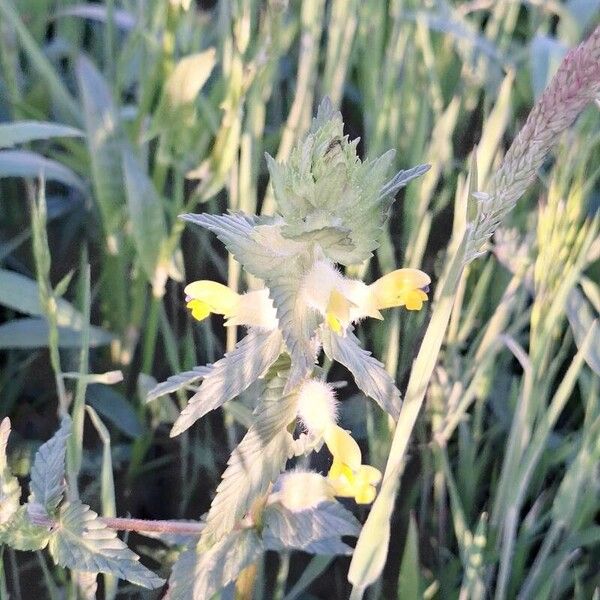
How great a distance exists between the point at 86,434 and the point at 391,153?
20.2 inches

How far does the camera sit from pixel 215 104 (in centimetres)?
90

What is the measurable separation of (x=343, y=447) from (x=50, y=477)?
0.57 ft

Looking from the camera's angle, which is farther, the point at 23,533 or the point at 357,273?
the point at 357,273

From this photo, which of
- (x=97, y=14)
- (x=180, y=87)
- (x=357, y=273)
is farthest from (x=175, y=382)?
(x=97, y=14)

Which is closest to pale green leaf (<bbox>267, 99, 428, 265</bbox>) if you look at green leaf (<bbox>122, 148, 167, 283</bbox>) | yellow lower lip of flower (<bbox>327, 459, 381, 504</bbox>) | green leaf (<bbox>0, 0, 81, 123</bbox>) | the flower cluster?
the flower cluster

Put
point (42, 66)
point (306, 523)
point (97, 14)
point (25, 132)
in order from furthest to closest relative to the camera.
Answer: point (97, 14) < point (42, 66) < point (25, 132) < point (306, 523)

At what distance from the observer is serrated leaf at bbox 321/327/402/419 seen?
16.1 inches

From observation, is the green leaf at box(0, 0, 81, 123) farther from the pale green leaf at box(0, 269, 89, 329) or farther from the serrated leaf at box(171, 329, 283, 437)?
the serrated leaf at box(171, 329, 283, 437)

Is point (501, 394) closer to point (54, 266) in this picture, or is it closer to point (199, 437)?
point (199, 437)

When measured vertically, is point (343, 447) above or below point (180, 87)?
below

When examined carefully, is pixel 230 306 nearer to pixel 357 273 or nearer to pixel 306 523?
pixel 306 523

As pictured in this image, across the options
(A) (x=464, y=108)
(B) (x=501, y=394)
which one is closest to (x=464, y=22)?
(A) (x=464, y=108)

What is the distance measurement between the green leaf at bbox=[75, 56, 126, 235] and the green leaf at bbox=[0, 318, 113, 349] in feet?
0.35

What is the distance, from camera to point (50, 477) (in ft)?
1.48
